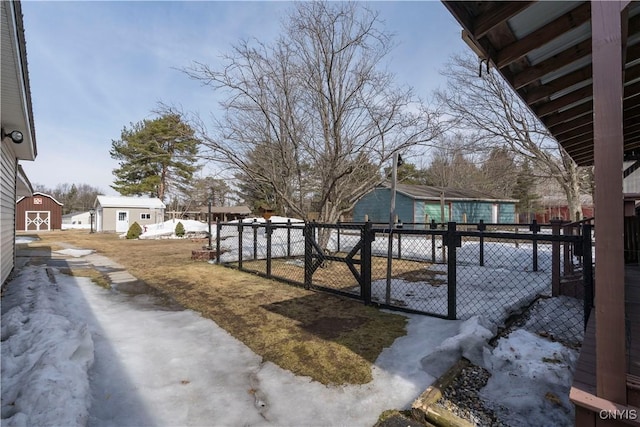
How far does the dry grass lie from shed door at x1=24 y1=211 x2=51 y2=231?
3403 centimetres

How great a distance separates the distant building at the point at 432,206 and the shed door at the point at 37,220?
31189mm

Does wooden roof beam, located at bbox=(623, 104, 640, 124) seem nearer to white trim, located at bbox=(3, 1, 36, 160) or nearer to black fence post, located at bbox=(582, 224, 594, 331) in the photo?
black fence post, located at bbox=(582, 224, 594, 331)

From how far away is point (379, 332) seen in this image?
3547 mm

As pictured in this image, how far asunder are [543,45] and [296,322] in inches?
139

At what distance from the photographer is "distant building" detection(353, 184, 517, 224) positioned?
19031 mm

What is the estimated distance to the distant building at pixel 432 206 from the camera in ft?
62.4

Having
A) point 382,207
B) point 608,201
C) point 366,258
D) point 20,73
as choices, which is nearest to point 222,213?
point 382,207

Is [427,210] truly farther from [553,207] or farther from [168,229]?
[553,207]

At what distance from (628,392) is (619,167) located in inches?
39.2

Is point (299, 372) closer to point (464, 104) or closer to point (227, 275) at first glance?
point (227, 275)

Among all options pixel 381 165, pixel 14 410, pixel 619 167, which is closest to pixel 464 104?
pixel 381 165

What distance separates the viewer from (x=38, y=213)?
102ft

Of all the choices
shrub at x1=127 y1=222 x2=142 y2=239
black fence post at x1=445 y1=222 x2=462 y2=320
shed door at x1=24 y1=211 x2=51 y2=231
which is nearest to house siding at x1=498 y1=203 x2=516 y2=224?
black fence post at x1=445 y1=222 x2=462 y2=320

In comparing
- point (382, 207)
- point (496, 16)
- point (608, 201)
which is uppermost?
point (496, 16)
